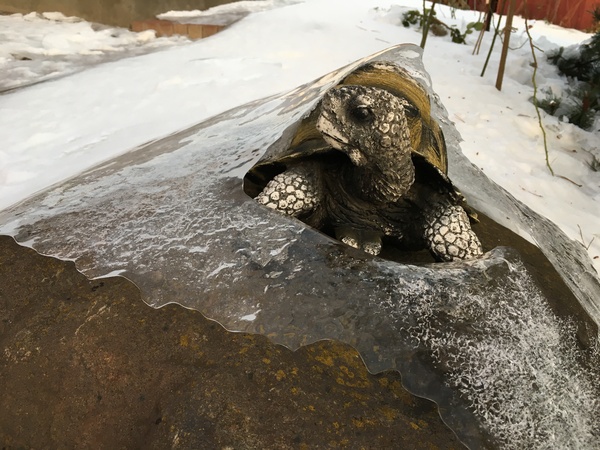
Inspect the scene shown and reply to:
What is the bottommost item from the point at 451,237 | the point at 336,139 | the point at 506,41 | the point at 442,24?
the point at 442,24

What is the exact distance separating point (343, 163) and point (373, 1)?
446 cm

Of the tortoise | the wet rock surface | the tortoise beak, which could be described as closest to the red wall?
the tortoise

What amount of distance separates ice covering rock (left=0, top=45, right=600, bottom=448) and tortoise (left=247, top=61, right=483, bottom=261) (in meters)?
0.08

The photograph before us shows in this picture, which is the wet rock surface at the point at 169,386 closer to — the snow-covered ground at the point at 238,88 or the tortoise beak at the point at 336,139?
the tortoise beak at the point at 336,139

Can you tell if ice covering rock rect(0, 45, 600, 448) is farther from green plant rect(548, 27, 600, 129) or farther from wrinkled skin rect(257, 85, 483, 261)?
green plant rect(548, 27, 600, 129)

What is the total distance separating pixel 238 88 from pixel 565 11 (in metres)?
2.52

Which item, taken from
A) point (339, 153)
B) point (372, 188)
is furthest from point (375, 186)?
point (339, 153)

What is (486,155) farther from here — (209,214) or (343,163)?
(209,214)

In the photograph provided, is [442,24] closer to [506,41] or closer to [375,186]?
[506,41]

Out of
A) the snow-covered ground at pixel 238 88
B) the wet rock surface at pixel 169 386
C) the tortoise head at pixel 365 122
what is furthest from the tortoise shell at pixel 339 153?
the snow-covered ground at pixel 238 88

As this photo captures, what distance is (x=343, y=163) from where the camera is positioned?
1449 millimetres

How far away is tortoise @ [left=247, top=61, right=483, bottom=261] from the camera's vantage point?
1293mm

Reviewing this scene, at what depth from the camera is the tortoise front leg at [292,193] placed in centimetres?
139

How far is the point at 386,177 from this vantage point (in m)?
1.28
